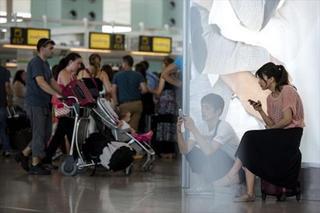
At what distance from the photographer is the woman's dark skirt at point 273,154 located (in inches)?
295

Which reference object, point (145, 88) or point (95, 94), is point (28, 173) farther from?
point (145, 88)

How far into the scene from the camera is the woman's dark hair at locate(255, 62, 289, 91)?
748cm

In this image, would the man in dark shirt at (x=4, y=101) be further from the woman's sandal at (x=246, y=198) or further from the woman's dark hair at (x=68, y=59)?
the woman's sandal at (x=246, y=198)

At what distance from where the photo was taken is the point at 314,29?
25.4 ft

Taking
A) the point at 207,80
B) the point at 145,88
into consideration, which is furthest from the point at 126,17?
the point at 207,80

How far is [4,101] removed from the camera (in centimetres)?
1259

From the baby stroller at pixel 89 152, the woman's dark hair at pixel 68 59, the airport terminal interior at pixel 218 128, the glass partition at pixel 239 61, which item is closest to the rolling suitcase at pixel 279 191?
the airport terminal interior at pixel 218 128

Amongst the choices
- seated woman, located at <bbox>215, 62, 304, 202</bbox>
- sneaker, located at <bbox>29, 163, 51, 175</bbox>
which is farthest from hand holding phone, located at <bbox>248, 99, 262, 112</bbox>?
sneaker, located at <bbox>29, 163, 51, 175</bbox>

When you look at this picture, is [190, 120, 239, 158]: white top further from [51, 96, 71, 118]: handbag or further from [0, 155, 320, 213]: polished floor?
[51, 96, 71, 118]: handbag

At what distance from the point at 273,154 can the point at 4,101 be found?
6165mm

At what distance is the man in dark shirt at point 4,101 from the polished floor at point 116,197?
96.2 inches

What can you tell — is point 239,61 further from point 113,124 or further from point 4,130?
point 4,130

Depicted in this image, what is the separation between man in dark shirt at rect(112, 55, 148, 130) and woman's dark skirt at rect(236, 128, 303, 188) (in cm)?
503

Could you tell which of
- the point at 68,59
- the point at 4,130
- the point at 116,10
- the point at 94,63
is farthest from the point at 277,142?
the point at 116,10
